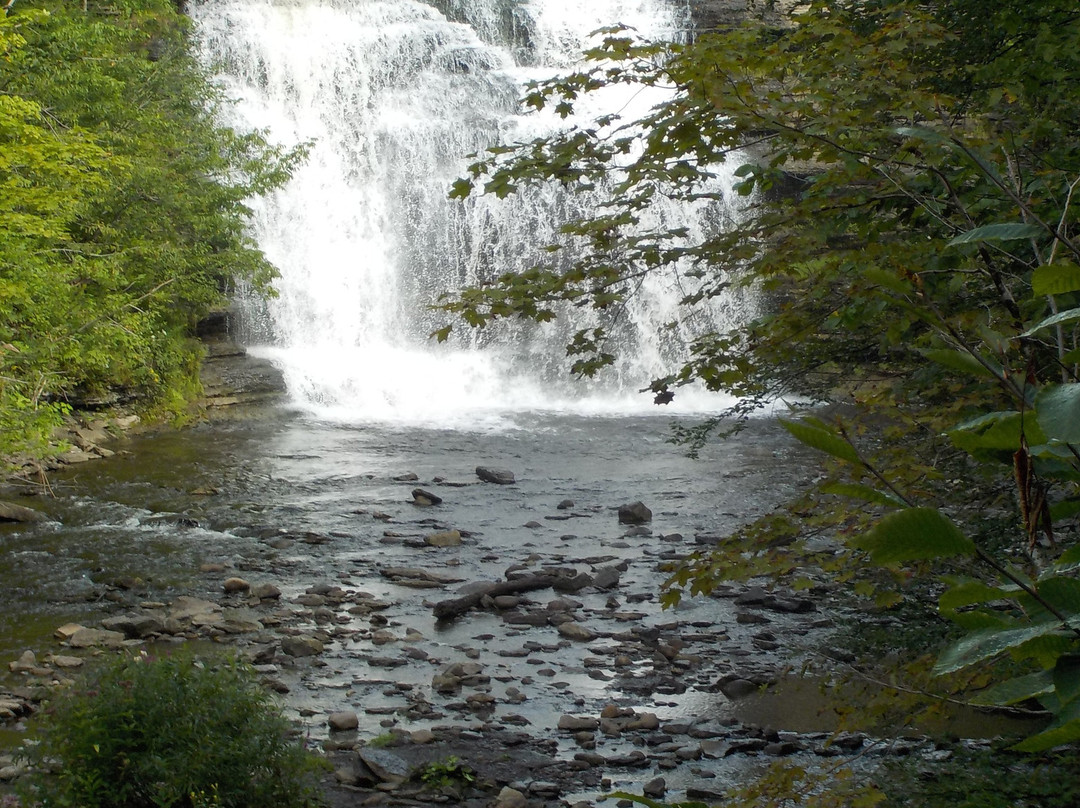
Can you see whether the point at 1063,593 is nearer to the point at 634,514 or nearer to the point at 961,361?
the point at 961,361

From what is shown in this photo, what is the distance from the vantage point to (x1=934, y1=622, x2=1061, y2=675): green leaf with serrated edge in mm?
775

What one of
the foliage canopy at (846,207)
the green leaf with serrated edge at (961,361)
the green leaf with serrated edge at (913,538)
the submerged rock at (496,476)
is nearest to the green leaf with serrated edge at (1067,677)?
the green leaf with serrated edge at (913,538)

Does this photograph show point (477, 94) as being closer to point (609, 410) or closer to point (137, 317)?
point (609, 410)

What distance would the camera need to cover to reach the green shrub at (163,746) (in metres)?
4.02

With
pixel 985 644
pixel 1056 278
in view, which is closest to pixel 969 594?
pixel 985 644

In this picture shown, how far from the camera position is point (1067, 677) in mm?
777

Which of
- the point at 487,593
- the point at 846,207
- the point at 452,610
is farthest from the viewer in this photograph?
the point at 487,593

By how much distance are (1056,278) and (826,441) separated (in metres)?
0.24

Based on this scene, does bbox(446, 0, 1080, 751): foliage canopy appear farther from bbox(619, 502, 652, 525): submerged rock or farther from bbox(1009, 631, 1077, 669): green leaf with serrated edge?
bbox(619, 502, 652, 525): submerged rock

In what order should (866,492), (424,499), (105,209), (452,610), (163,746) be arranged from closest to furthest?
(866,492)
(163,746)
(452,610)
(424,499)
(105,209)

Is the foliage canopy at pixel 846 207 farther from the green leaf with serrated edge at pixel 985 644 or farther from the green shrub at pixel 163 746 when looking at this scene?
the green shrub at pixel 163 746

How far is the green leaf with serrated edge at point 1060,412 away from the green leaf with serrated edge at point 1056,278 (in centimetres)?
11

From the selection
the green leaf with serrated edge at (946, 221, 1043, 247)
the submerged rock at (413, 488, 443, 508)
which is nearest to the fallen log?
the submerged rock at (413, 488, 443, 508)

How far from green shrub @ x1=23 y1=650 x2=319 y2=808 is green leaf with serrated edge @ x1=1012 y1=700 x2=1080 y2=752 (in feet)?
12.6
